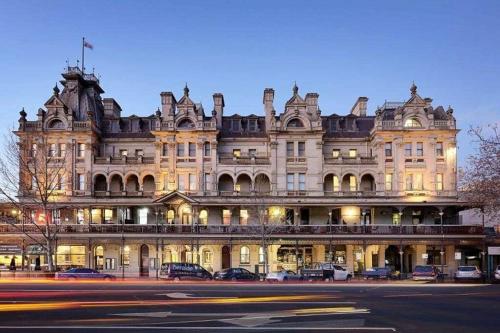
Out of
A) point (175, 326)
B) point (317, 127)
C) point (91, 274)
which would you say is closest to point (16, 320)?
point (175, 326)

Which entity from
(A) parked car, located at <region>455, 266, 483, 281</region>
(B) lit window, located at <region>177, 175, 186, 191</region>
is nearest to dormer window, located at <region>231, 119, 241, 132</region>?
(B) lit window, located at <region>177, 175, 186, 191</region>

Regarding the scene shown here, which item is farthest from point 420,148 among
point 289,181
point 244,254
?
point 244,254

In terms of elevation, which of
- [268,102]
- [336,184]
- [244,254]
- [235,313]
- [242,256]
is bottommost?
[242,256]

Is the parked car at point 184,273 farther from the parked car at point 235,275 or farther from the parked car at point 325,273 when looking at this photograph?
the parked car at point 325,273

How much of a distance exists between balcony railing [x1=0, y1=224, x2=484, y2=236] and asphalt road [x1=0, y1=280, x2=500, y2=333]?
28.0 m

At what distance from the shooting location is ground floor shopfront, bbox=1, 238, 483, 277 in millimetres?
58219

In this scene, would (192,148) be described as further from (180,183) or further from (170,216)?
(170,216)

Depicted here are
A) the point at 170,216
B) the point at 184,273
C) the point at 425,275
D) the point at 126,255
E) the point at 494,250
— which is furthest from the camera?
the point at 170,216

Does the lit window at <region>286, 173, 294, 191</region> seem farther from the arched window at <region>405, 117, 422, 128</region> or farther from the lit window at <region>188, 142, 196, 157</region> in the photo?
the arched window at <region>405, 117, 422, 128</region>

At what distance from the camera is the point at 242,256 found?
59.4m

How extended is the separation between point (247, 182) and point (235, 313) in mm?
43034

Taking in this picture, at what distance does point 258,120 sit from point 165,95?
10.7 metres

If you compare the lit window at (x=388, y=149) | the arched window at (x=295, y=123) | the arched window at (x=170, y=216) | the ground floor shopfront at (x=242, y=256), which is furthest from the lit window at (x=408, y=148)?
the arched window at (x=170, y=216)

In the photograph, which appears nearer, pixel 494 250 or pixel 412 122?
pixel 494 250
